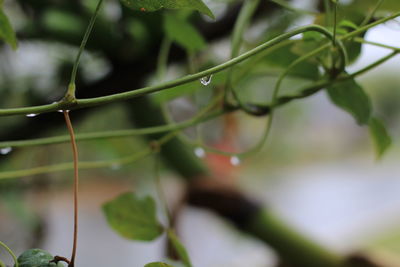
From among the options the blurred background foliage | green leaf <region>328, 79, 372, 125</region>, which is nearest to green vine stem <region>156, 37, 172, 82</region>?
the blurred background foliage

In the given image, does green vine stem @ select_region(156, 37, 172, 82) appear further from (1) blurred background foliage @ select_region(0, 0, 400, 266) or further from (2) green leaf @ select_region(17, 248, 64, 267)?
(2) green leaf @ select_region(17, 248, 64, 267)

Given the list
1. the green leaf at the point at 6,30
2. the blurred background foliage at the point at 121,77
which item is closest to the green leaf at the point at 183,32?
the blurred background foliage at the point at 121,77

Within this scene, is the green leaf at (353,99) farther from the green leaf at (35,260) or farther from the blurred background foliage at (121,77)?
the green leaf at (35,260)

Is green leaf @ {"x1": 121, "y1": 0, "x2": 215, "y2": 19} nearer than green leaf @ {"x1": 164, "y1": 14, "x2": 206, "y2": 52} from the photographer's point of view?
Yes

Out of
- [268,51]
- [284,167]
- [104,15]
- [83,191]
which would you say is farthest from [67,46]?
[284,167]

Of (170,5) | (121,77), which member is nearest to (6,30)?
(170,5)

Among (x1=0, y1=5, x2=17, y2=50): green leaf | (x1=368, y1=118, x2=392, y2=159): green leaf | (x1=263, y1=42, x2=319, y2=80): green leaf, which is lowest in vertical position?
(x1=0, y1=5, x2=17, y2=50): green leaf
